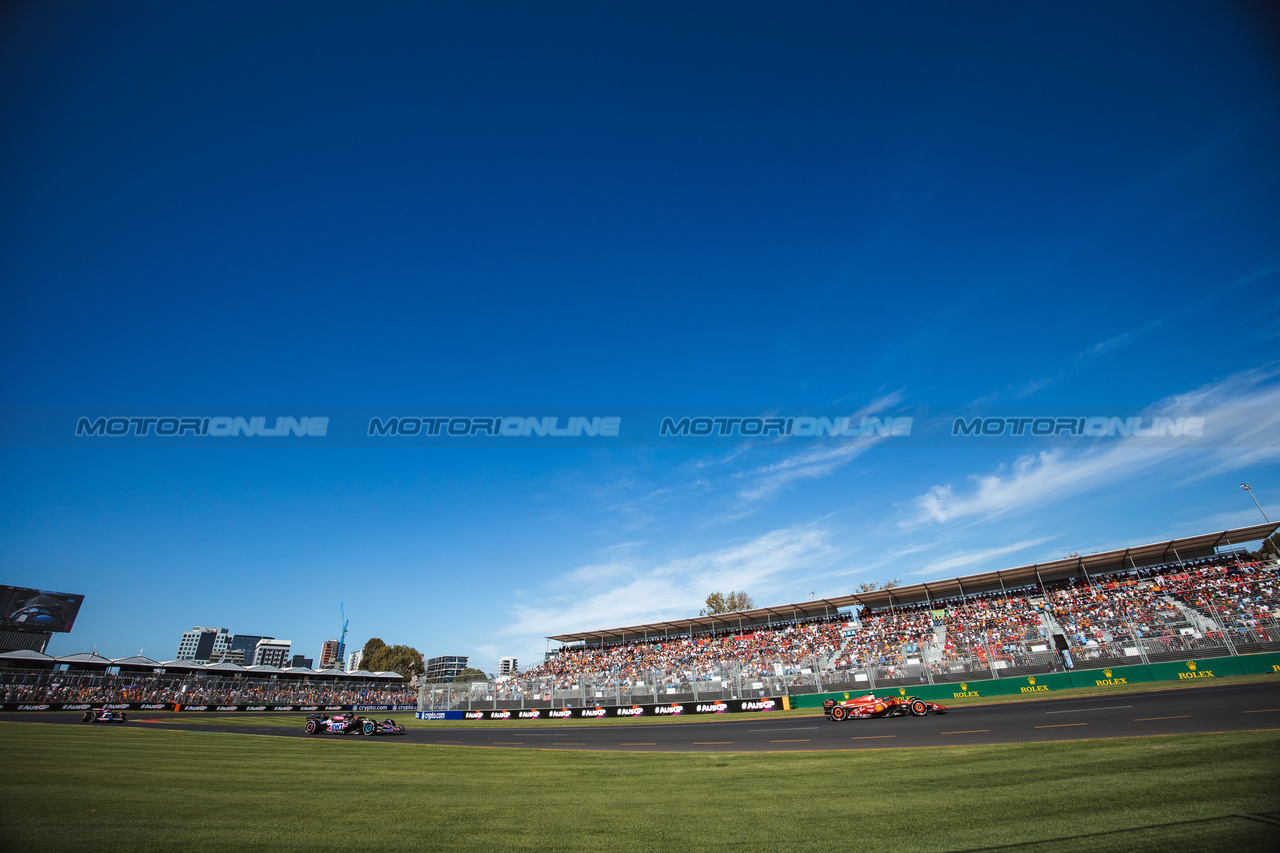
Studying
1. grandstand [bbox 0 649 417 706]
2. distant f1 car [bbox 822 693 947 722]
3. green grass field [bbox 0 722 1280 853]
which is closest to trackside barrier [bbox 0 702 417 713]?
grandstand [bbox 0 649 417 706]

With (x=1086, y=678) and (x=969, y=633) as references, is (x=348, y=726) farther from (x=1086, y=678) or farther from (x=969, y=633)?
(x=969, y=633)

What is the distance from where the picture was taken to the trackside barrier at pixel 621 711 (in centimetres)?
3608

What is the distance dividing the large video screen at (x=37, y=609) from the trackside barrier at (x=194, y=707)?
3191cm

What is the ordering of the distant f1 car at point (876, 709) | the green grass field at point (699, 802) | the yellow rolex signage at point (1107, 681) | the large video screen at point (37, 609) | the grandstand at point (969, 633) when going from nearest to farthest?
the green grass field at point (699, 802), the distant f1 car at point (876, 709), the yellow rolex signage at point (1107, 681), the grandstand at point (969, 633), the large video screen at point (37, 609)

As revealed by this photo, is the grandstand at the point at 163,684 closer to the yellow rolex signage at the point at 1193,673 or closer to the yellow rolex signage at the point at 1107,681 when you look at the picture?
the yellow rolex signage at the point at 1107,681

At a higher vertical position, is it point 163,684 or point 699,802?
point 163,684

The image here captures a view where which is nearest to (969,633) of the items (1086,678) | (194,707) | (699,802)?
(1086,678)

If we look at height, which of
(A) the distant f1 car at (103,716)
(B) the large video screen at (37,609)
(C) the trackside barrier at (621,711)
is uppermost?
(B) the large video screen at (37,609)

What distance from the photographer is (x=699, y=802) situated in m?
10.2

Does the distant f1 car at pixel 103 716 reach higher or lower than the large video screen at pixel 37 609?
lower

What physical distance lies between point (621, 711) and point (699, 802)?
117 feet

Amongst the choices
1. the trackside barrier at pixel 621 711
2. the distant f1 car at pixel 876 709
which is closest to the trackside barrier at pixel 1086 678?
the trackside barrier at pixel 621 711

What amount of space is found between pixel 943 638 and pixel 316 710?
218 ft

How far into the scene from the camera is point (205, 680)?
199 ft
